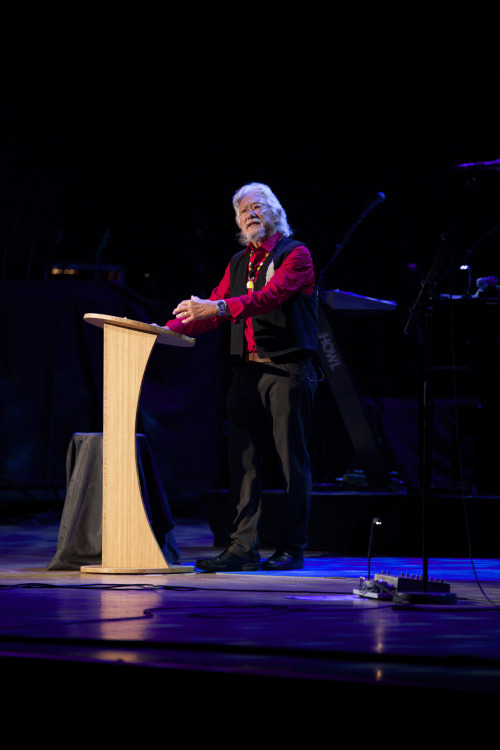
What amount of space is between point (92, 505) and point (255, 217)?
4.85 feet

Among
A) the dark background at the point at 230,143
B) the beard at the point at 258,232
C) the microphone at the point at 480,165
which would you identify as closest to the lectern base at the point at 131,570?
the beard at the point at 258,232

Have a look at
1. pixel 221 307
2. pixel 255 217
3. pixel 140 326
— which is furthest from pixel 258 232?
pixel 140 326

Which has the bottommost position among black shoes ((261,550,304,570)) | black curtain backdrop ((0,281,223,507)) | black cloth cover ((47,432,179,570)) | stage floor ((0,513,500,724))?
black shoes ((261,550,304,570))

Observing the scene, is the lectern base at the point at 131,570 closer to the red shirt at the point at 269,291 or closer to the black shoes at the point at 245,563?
the black shoes at the point at 245,563

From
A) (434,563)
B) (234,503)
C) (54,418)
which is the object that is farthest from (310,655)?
(54,418)

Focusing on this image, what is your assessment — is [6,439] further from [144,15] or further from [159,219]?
[144,15]

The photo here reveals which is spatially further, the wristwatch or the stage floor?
the wristwatch

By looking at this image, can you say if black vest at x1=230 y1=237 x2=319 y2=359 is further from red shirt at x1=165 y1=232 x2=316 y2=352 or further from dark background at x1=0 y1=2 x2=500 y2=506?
dark background at x1=0 y1=2 x2=500 y2=506

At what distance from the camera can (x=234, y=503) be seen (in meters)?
4.21

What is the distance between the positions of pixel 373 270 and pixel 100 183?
8.48 ft

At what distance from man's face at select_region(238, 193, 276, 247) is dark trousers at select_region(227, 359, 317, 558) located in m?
0.58

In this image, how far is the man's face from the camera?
423cm

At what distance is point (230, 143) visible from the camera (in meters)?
8.12

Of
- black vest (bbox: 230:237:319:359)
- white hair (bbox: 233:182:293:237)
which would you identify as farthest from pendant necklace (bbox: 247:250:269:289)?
white hair (bbox: 233:182:293:237)
